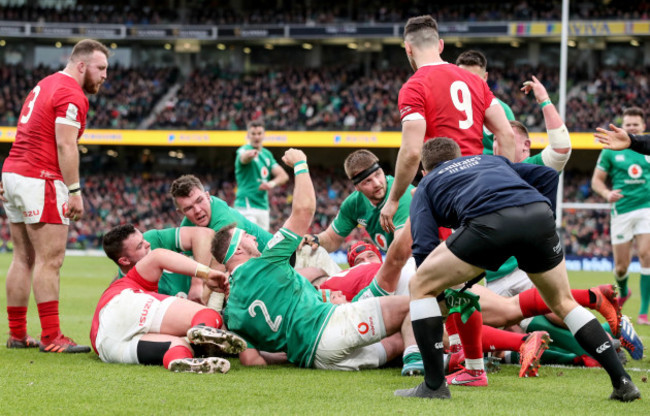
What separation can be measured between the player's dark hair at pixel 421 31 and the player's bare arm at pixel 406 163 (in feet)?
2.30

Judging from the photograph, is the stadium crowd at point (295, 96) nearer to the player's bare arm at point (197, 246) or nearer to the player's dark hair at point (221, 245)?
the player's bare arm at point (197, 246)

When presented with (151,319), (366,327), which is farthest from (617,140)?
(151,319)

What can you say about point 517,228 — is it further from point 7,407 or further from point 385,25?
point 385,25

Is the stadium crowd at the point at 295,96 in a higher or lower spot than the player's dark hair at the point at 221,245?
higher

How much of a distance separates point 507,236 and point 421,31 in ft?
7.49

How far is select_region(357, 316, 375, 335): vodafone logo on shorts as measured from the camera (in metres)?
5.29

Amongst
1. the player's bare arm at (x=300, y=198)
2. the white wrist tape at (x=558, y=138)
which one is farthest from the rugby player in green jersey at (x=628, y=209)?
the player's bare arm at (x=300, y=198)

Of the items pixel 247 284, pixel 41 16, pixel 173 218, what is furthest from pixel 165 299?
pixel 41 16

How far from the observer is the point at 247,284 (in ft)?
17.6

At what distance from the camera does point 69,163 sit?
6480 mm

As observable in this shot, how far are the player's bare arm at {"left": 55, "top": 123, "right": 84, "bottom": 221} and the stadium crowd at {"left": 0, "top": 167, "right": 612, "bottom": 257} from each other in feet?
69.0

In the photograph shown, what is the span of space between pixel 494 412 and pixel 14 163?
463 cm

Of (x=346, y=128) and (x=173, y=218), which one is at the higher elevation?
(x=346, y=128)

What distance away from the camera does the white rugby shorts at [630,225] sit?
9.81m
